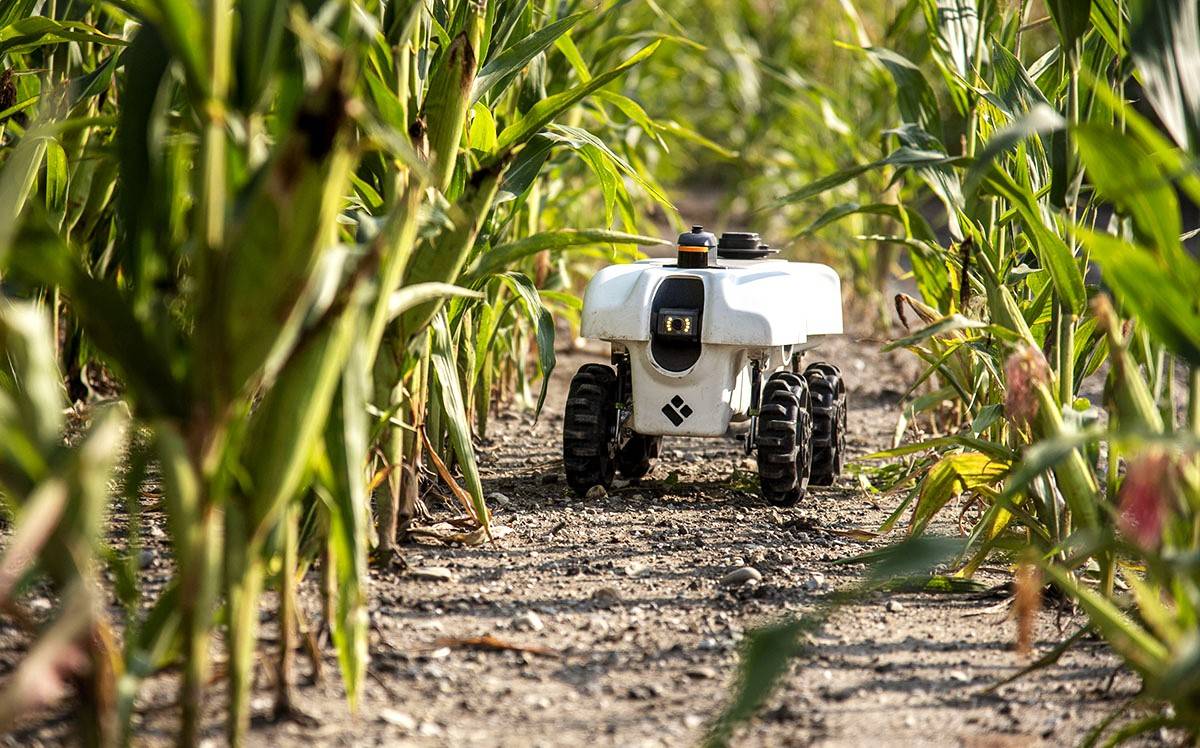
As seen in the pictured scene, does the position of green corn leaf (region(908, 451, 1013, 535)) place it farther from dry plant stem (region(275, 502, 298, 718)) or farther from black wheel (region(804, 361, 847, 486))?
dry plant stem (region(275, 502, 298, 718))

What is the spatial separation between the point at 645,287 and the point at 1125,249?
1.23 m

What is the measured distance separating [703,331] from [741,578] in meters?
0.53

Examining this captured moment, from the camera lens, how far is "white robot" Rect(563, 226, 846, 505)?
234 centimetres

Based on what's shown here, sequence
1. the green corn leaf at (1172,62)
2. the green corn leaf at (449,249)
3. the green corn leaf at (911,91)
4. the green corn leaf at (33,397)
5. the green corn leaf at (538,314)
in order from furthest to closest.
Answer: the green corn leaf at (911,91) → the green corn leaf at (538,314) → the green corn leaf at (449,249) → the green corn leaf at (1172,62) → the green corn leaf at (33,397)

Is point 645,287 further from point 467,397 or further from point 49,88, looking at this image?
point 49,88

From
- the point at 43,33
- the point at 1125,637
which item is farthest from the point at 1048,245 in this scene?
the point at 43,33

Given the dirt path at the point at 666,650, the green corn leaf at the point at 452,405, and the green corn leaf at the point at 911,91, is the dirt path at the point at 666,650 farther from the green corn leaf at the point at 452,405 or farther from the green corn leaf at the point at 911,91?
the green corn leaf at the point at 911,91

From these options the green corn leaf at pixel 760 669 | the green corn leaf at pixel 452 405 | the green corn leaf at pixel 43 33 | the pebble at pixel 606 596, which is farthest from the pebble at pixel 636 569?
the green corn leaf at pixel 43 33

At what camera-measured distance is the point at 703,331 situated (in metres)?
2.32

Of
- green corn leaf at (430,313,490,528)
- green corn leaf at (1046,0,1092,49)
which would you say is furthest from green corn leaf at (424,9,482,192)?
green corn leaf at (1046,0,1092,49)

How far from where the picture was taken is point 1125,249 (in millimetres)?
1219

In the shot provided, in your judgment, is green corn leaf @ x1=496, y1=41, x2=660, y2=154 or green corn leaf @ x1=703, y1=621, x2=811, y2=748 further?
green corn leaf @ x1=496, y1=41, x2=660, y2=154

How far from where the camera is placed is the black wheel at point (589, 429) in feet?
7.90

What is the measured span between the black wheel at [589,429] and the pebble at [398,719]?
1004 millimetres
